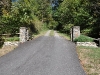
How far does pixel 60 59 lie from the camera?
11.0 metres

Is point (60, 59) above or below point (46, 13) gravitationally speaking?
below

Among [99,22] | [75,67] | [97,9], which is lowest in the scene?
[75,67]

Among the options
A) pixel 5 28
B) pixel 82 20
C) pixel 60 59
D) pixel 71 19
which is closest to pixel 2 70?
pixel 60 59

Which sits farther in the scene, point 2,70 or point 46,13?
point 46,13

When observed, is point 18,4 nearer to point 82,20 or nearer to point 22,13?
point 22,13

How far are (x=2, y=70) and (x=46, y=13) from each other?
2760 inches

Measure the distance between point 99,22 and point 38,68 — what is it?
15.7 metres

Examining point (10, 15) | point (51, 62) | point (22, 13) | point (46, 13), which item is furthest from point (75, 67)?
point (46, 13)

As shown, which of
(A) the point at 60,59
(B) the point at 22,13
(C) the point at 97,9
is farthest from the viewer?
(B) the point at 22,13

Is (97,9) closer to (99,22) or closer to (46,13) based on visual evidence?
(99,22)

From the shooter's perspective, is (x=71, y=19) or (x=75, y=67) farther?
(x=71, y=19)

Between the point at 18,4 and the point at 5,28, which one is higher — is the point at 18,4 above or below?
above

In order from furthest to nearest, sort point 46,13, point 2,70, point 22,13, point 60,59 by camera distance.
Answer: point 46,13
point 22,13
point 60,59
point 2,70

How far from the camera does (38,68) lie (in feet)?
29.5
